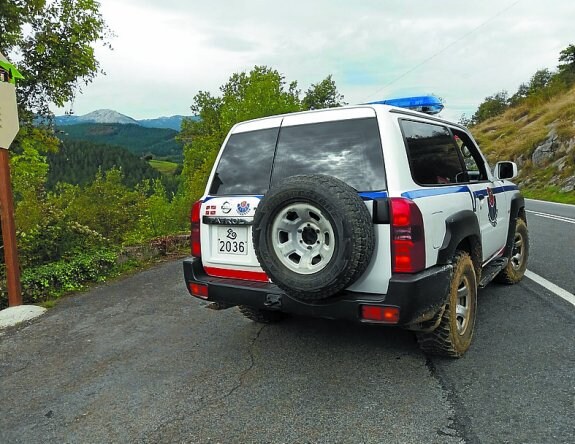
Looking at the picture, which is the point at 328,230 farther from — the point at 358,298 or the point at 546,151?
the point at 546,151

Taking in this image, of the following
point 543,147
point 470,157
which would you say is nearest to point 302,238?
point 470,157

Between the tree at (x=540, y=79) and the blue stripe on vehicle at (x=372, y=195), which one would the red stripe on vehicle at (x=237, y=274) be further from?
the tree at (x=540, y=79)

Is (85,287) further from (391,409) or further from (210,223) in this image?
(391,409)

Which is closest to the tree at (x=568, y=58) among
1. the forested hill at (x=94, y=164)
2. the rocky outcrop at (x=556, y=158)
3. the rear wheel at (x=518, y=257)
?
the rocky outcrop at (x=556, y=158)

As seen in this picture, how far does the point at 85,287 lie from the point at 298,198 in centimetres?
450

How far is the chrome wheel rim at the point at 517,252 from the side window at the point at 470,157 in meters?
1.29

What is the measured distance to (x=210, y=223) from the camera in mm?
3422

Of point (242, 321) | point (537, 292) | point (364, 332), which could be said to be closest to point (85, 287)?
point (242, 321)

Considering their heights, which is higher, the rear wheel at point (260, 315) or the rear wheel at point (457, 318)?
the rear wheel at point (457, 318)

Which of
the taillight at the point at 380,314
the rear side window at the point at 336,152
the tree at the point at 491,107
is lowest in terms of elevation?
the taillight at the point at 380,314

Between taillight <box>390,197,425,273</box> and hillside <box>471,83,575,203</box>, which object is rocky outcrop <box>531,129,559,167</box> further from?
taillight <box>390,197,425,273</box>

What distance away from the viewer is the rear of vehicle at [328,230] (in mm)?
2662

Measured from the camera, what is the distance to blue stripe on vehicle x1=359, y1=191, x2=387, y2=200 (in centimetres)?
277

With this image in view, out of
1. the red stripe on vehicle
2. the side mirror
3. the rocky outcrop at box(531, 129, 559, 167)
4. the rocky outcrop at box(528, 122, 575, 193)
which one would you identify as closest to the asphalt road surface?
the red stripe on vehicle
